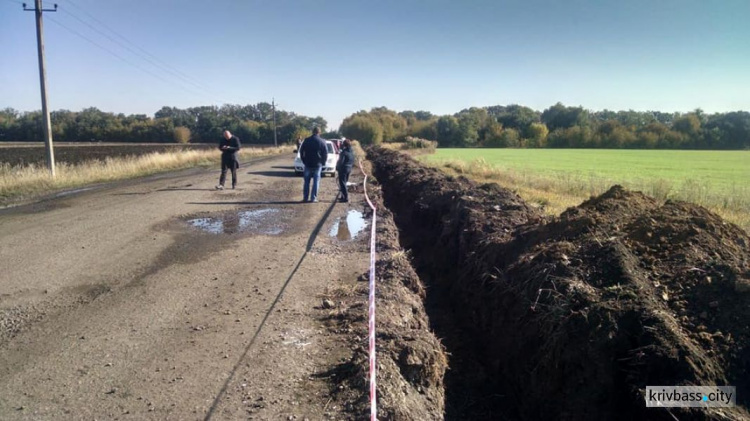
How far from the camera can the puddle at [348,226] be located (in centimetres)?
920

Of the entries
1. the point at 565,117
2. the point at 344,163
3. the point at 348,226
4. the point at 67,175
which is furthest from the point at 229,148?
the point at 565,117

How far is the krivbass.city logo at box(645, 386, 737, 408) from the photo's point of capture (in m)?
3.05

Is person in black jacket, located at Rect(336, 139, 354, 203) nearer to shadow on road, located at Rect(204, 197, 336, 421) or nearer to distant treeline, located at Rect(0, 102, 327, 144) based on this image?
shadow on road, located at Rect(204, 197, 336, 421)

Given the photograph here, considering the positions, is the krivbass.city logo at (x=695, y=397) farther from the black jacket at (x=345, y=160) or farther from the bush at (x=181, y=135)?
the bush at (x=181, y=135)

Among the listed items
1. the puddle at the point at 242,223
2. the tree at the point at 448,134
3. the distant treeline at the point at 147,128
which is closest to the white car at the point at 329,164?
the puddle at the point at 242,223

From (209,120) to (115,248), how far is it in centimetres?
9495

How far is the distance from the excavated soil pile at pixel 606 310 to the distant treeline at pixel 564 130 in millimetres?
77289

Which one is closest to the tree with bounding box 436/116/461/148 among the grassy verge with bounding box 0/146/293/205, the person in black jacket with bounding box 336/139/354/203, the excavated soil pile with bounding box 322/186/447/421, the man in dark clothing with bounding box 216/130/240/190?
the grassy verge with bounding box 0/146/293/205

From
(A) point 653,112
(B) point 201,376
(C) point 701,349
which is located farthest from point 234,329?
(A) point 653,112

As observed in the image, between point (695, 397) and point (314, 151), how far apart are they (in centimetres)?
1063

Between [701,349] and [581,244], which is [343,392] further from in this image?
[581,244]

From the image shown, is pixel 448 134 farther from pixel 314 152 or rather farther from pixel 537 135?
pixel 314 152

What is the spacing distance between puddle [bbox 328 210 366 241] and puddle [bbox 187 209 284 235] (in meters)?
1.15

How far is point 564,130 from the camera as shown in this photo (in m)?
90.4
